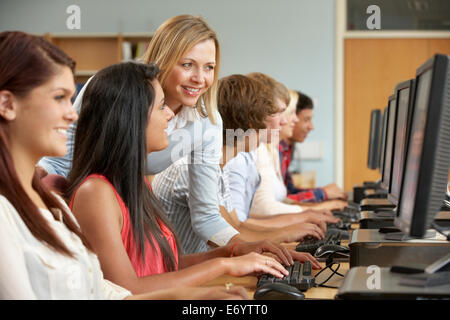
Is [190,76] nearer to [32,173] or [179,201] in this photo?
[179,201]

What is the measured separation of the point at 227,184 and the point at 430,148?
146 cm

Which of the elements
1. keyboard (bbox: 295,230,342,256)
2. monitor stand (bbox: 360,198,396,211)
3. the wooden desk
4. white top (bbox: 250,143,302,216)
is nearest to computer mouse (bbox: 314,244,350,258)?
the wooden desk

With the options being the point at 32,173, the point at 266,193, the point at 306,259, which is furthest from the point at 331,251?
the point at 266,193

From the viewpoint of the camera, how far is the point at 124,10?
586 centimetres

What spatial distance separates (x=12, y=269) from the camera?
91cm

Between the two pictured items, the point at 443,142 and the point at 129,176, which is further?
the point at 129,176

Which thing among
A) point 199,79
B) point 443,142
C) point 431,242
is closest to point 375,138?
point 199,79

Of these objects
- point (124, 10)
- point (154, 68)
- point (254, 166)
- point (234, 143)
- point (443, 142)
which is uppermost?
point (124, 10)

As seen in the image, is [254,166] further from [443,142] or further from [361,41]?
[361,41]

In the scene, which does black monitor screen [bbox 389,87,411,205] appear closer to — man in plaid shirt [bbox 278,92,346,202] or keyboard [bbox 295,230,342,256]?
keyboard [bbox 295,230,342,256]

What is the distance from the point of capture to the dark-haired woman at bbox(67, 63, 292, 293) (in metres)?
1.34

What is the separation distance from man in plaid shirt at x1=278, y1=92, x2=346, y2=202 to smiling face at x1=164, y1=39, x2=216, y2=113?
1751mm
